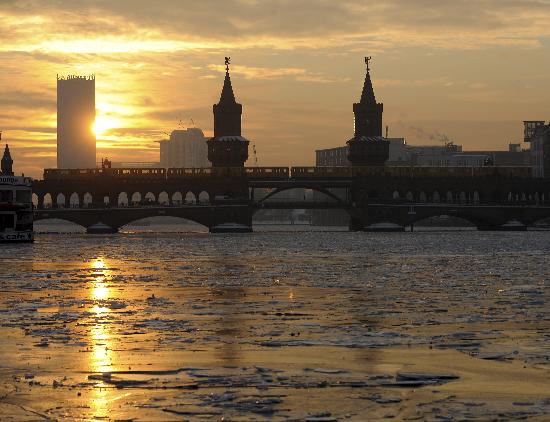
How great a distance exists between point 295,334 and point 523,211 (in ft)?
514

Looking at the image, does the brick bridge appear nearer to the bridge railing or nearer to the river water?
the bridge railing

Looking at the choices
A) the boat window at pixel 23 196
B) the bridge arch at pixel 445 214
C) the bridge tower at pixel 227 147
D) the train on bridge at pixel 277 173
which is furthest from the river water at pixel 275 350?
the bridge tower at pixel 227 147

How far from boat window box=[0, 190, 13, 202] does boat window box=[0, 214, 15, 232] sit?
2458mm

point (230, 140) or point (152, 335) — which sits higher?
point (230, 140)

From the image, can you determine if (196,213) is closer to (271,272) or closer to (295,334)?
(271,272)

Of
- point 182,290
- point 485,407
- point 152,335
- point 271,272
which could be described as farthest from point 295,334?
point 271,272

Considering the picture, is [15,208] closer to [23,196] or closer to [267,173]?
[23,196]

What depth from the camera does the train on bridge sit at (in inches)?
7308

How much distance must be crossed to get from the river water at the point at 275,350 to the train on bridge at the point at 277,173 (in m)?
137

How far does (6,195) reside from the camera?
116 meters

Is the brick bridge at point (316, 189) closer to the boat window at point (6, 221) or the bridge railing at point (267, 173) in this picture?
the bridge railing at point (267, 173)

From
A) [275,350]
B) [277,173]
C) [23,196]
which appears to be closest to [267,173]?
[277,173]

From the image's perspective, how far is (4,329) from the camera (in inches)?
1151

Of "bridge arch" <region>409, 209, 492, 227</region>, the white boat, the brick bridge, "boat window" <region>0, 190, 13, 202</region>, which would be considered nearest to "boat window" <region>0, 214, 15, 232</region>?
the white boat
